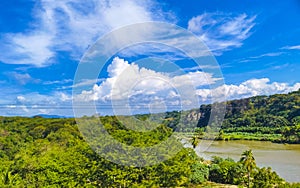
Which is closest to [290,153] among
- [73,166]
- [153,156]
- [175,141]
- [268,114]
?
[175,141]

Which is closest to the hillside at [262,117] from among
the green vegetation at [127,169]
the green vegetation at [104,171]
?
the green vegetation at [127,169]

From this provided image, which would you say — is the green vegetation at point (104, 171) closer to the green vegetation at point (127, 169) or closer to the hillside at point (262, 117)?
the green vegetation at point (127, 169)

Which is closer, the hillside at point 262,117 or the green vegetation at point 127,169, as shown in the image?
the green vegetation at point 127,169

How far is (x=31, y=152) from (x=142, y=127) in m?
9.66

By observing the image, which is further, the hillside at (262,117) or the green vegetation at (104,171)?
the hillside at (262,117)

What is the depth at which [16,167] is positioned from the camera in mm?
18406

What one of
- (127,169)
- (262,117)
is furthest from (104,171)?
(262,117)

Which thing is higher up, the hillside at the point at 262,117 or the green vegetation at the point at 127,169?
the hillside at the point at 262,117

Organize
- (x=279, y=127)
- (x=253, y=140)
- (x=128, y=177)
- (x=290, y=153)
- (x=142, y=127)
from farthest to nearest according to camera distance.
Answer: (x=279, y=127) < (x=253, y=140) < (x=290, y=153) < (x=142, y=127) < (x=128, y=177)

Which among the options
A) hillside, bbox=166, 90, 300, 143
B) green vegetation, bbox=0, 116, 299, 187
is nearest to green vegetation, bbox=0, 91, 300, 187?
green vegetation, bbox=0, 116, 299, 187

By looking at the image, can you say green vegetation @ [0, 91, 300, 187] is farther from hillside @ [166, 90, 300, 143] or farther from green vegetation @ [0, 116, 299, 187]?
hillside @ [166, 90, 300, 143]

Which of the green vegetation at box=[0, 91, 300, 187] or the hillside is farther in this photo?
the hillside

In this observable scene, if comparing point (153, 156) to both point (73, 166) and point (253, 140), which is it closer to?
point (73, 166)

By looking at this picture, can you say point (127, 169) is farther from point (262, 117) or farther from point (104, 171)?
point (262, 117)
